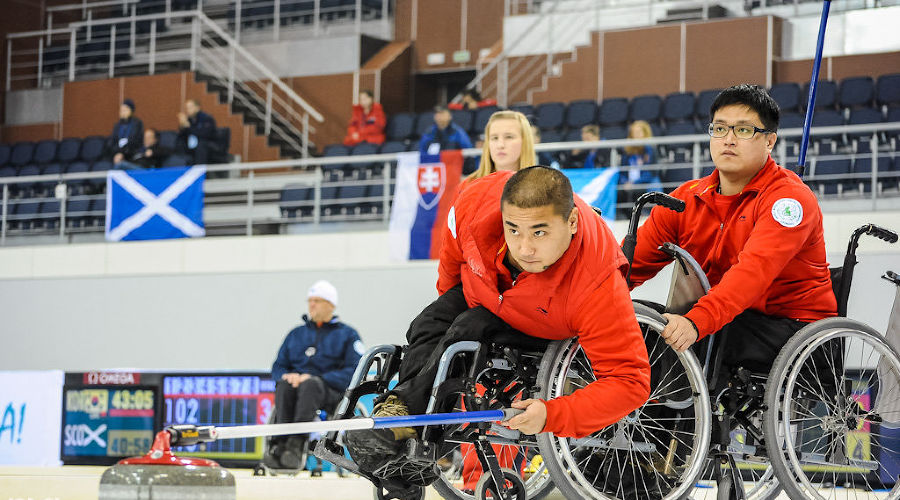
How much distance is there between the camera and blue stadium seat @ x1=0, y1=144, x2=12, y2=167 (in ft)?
40.9

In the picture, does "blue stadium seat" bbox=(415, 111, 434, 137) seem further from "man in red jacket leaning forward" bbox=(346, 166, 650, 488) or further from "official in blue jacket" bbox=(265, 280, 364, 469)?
"man in red jacket leaning forward" bbox=(346, 166, 650, 488)

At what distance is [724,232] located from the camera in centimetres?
312

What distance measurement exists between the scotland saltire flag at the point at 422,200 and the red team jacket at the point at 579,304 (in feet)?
16.3

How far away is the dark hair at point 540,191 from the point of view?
8.03ft

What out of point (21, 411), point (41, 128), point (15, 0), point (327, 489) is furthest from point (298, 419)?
point (15, 0)

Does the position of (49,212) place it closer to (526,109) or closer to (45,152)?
(45,152)

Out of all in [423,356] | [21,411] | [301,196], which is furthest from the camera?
[301,196]

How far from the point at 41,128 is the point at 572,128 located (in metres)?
7.20

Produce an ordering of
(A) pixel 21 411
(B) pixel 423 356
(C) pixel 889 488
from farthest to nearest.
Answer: (A) pixel 21 411 < (C) pixel 889 488 < (B) pixel 423 356

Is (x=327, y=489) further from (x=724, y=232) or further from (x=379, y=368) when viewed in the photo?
(x=724, y=232)

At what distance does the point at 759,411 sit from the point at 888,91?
728 centimetres

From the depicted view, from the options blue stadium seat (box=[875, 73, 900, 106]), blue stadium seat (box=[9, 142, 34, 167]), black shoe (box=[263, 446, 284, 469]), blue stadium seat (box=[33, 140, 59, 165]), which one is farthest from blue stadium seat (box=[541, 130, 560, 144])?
blue stadium seat (box=[9, 142, 34, 167])

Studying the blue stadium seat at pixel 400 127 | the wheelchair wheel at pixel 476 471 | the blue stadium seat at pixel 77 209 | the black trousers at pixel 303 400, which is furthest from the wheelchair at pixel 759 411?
the blue stadium seat at pixel 400 127

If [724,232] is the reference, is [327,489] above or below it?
below
